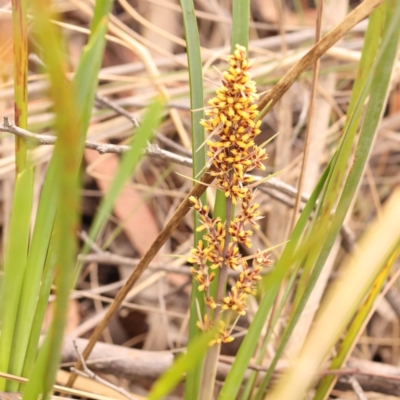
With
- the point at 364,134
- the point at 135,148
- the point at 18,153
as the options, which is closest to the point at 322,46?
the point at 364,134

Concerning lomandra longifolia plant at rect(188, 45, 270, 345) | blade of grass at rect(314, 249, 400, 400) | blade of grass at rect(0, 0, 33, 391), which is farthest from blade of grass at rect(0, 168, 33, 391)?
blade of grass at rect(314, 249, 400, 400)

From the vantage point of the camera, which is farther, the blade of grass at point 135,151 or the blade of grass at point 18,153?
the blade of grass at point 18,153

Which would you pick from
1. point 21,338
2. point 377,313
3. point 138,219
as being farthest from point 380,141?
point 21,338

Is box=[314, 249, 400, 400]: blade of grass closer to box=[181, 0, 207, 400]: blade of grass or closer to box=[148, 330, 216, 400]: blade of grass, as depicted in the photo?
box=[181, 0, 207, 400]: blade of grass

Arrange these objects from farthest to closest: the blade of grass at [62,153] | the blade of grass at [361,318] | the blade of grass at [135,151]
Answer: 1. the blade of grass at [361,318]
2. the blade of grass at [135,151]
3. the blade of grass at [62,153]

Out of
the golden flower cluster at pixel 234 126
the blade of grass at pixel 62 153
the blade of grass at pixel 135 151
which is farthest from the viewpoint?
the golden flower cluster at pixel 234 126

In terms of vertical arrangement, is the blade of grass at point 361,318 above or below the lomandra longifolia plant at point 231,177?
below

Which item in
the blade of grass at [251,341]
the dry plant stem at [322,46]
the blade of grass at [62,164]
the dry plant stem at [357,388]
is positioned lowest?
the dry plant stem at [357,388]

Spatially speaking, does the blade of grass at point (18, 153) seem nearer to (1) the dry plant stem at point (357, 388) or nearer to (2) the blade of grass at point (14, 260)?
(2) the blade of grass at point (14, 260)

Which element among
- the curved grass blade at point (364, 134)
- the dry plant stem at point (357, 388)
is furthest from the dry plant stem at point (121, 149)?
the dry plant stem at point (357, 388)
